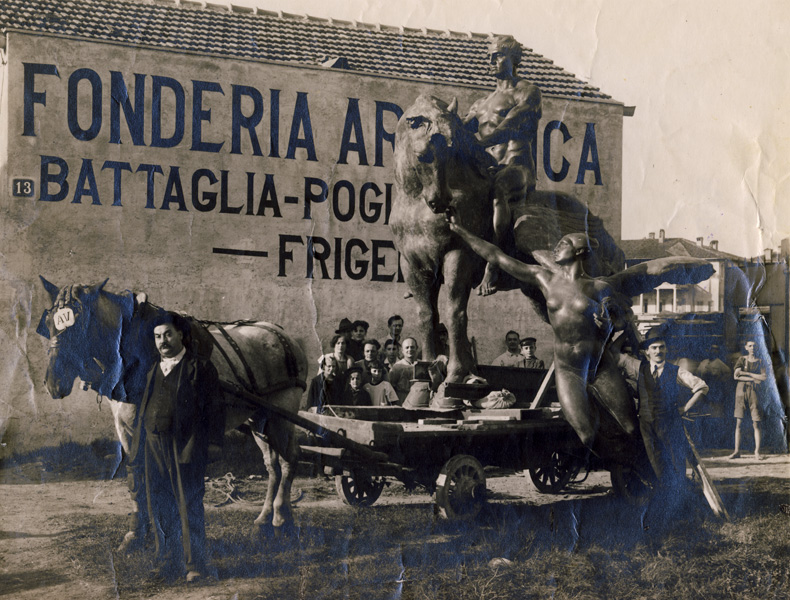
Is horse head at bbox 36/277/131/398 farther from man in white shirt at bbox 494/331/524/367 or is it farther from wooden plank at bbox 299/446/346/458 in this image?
man in white shirt at bbox 494/331/524/367

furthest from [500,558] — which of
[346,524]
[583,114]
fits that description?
[583,114]

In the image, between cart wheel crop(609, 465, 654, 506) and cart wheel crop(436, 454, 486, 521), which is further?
cart wheel crop(609, 465, 654, 506)

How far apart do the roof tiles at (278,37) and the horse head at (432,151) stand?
0.41m

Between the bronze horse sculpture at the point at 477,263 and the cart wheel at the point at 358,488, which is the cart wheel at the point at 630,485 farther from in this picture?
the cart wheel at the point at 358,488

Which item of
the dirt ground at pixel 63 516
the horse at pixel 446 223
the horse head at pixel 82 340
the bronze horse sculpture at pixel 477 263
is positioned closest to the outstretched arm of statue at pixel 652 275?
the bronze horse sculpture at pixel 477 263

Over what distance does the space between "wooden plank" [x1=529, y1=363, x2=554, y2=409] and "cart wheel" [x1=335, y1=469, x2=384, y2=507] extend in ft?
3.48

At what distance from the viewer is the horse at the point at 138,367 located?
465cm

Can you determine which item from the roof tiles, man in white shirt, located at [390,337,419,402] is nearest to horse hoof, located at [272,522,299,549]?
man in white shirt, located at [390,337,419,402]

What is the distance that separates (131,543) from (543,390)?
8.35 feet

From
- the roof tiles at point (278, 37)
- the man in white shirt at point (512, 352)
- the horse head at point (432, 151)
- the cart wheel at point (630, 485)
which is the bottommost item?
the cart wheel at point (630, 485)

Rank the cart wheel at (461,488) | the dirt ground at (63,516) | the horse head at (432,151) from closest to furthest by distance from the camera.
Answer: the dirt ground at (63,516) < the cart wheel at (461,488) < the horse head at (432,151)

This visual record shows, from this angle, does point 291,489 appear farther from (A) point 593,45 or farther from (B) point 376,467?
(A) point 593,45

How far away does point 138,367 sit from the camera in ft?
15.4

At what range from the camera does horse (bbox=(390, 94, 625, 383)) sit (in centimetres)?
537
